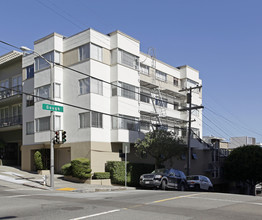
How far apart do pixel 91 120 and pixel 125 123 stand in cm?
383

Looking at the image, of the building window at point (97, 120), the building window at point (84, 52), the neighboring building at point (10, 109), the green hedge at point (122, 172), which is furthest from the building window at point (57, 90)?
the green hedge at point (122, 172)

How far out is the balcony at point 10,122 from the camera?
A: 121 feet

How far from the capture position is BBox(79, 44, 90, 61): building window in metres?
30.9

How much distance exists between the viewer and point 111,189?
2434 cm

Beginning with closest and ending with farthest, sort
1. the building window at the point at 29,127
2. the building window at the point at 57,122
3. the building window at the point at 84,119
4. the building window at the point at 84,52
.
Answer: the building window at the point at 84,119 < the building window at the point at 84,52 < the building window at the point at 57,122 < the building window at the point at 29,127

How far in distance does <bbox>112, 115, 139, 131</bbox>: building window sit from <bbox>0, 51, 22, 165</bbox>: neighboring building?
1097 centimetres

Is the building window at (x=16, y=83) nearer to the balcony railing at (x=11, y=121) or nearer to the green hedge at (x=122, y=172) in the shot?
the balcony railing at (x=11, y=121)

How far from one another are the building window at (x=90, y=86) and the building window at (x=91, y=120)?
1.94 m

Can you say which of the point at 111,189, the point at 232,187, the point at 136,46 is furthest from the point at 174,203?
the point at 232,187

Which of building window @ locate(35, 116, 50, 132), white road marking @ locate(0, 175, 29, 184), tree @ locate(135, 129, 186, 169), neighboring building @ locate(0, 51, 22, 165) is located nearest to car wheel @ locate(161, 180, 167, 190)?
tree @ locate(135, 129, 186, 169)

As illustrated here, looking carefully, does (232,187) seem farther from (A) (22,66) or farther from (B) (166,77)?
(A) (22,66)

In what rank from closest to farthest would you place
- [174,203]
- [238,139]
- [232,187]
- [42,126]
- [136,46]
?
1. [174,203]
2. [42,126]
3. [136,46]
4. [232,187]
5. [238,139]

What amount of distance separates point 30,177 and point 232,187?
37.9 m

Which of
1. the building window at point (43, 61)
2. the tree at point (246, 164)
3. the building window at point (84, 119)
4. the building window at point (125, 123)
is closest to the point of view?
the building window at point (84, 119)
